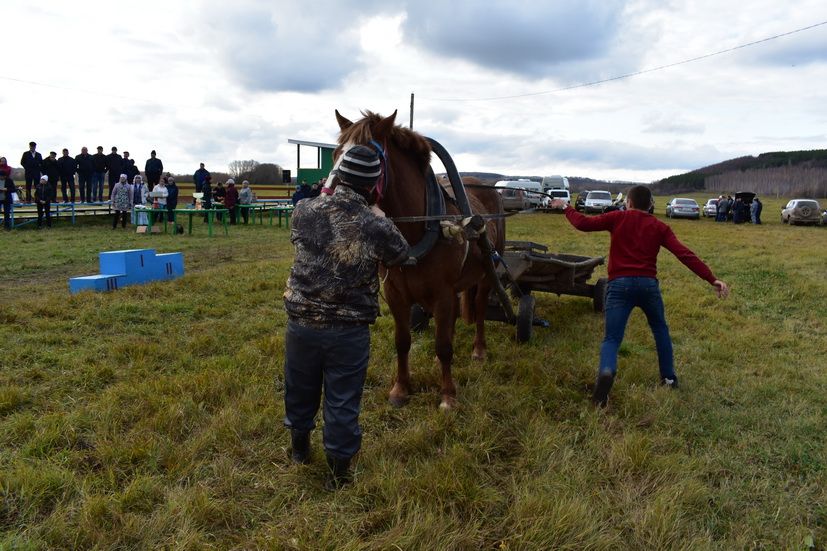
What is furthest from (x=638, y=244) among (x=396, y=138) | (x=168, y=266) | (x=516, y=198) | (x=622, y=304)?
(x=516, y=198)

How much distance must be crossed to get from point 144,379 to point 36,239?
12199 mm

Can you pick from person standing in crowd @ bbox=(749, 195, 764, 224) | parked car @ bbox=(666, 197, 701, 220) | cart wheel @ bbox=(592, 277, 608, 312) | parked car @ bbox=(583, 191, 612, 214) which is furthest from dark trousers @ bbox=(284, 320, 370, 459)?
parked car @ bbox=(666, 197, 701, 220)

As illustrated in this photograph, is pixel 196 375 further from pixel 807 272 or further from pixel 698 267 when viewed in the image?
pixel 807 272

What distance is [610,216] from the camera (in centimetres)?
426

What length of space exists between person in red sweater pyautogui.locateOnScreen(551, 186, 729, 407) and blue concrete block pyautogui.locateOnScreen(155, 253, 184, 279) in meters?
6.44

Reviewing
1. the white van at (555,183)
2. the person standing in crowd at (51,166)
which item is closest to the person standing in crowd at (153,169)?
the person standing in crowd at (51,166)

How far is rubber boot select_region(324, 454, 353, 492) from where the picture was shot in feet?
9.51

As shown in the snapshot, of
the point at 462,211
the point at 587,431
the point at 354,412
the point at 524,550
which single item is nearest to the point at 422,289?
the point at 462,211

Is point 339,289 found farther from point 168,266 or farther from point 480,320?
point 168,266

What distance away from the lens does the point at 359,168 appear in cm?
275

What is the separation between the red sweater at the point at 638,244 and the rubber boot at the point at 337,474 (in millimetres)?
2653

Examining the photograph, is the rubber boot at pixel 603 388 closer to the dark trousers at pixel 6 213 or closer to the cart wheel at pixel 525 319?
the cart wheel at pixel 525 319

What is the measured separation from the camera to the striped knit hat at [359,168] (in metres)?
2.75

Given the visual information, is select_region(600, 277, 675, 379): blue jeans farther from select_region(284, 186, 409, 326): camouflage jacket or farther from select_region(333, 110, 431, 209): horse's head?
select_region(284, 186, 409, 326): camouflage jacket
